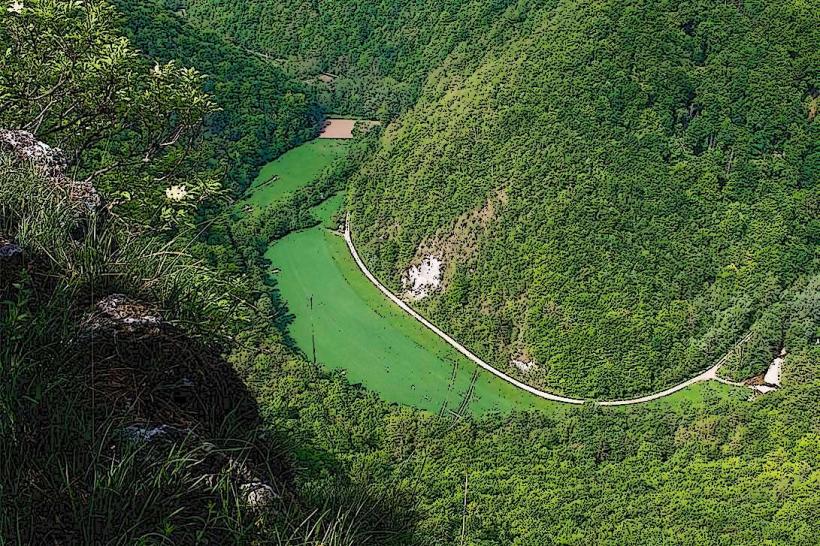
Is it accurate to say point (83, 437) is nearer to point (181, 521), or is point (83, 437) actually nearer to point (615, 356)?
point (181, 521)

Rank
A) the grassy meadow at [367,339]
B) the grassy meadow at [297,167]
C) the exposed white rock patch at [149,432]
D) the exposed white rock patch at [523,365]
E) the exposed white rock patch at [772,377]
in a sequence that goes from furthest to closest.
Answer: the grassy meadow at [297,167], the exposed white rock patch at [523,365], the grassy meadow at [367,339], the exposed white rock patch at [772,377], the exposed white rock patch at [149,432]

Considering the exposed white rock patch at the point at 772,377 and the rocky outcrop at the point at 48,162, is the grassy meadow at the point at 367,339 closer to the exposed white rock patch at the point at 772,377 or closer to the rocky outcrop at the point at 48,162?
the exposed white rock patch at the point at 772,377

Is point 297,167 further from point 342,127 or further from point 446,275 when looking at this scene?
point 446,275

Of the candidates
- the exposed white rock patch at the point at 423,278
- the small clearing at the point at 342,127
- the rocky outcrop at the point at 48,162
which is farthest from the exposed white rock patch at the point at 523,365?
the rocky outcrop at the point at 48,162

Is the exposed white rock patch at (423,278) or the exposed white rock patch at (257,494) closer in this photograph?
the exposed white rock patch at (257,494)

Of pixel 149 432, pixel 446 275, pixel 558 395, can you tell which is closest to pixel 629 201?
pixel 446 275

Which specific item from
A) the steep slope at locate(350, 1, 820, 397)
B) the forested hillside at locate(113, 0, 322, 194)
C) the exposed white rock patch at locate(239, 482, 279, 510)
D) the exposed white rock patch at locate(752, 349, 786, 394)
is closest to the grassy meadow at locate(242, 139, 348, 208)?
the forested hillside at locate(113, 0, 322, 194)

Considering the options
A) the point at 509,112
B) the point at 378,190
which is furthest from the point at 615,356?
the point at 378,190
